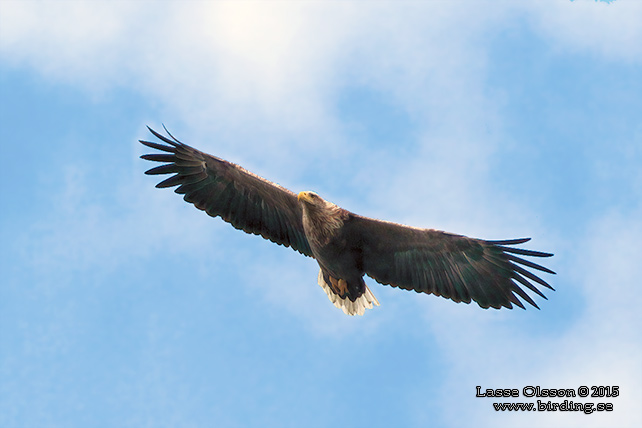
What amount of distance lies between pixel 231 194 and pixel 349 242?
1.74 metres

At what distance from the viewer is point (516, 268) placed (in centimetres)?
1001

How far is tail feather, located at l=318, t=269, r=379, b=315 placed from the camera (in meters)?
10.8

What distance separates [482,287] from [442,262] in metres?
0.56

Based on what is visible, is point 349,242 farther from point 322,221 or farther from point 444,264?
point 444,264

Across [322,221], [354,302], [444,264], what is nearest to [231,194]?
[322,221]

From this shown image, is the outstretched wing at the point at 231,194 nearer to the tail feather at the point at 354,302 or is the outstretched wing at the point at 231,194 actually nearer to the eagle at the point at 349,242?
the eagle at the point at 349,242

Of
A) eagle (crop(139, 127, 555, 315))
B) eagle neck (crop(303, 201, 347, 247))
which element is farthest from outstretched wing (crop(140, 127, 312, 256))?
eagle neck (crop(303, 201, 347, 247))

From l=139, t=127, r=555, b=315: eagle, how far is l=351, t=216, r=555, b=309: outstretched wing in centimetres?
1

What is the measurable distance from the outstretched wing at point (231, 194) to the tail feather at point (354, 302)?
614 millimetres

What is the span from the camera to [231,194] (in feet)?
35.7

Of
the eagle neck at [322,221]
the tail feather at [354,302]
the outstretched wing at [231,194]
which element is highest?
the outstretched wing at [231,194]

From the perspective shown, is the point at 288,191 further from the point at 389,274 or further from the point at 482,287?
the point at 482,287

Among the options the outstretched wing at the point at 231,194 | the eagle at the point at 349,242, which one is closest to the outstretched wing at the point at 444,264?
the eagle at the point at 349,242

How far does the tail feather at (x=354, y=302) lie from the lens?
35.5 ft
